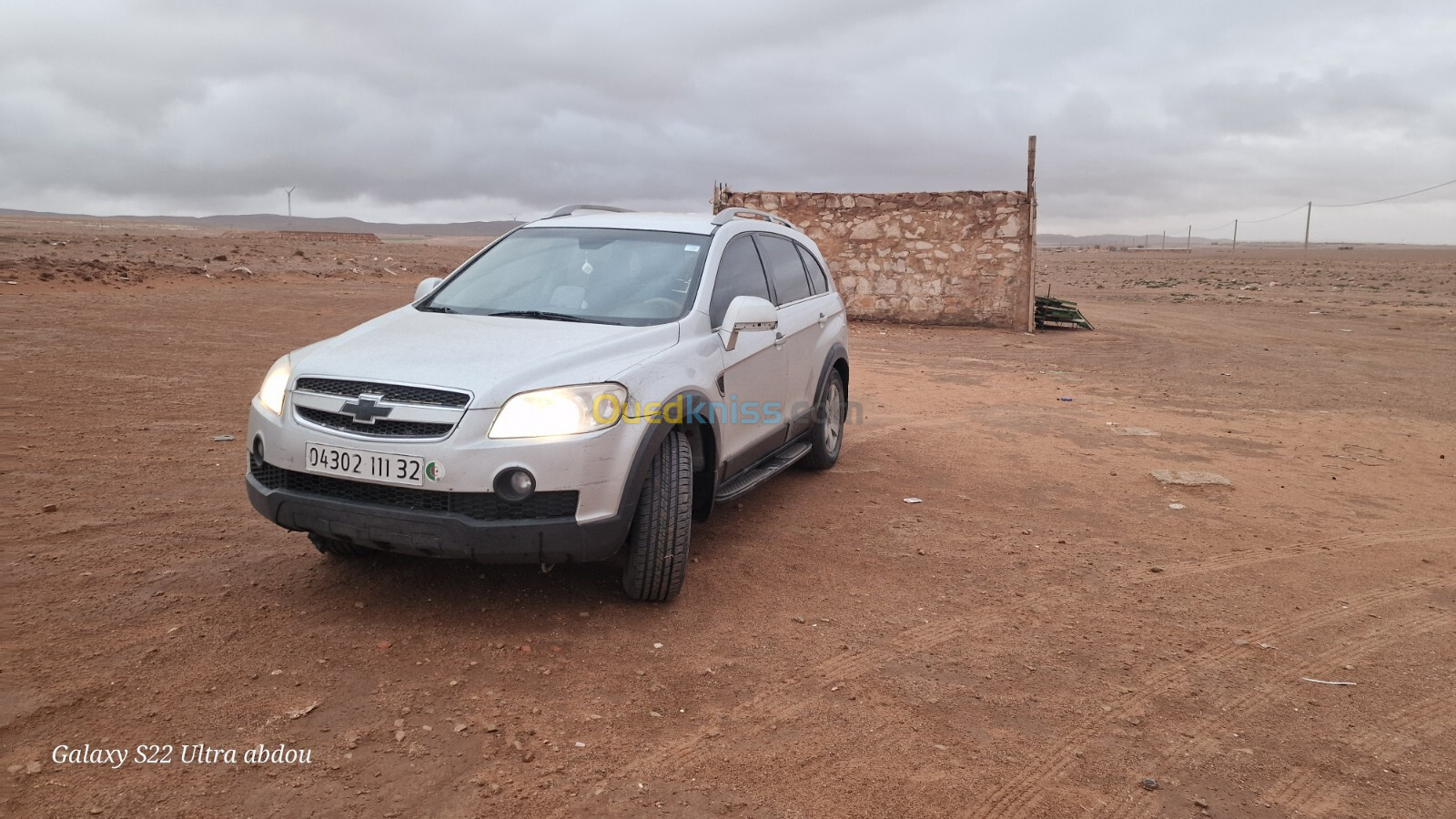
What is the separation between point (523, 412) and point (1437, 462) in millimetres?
7286

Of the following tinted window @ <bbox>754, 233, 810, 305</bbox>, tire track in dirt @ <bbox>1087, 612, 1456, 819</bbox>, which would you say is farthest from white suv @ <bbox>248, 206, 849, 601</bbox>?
tire track in dirt @ <bbox>1087, 612, 1456, 819</bbox>

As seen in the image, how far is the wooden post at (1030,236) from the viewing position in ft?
52.2

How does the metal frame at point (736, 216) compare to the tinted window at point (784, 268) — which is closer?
the metal frame at point (736, 216)

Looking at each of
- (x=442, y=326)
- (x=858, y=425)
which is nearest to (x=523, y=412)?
(x=442, y=326)

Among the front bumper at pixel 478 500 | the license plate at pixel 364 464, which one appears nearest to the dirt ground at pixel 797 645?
the front bumper at pixel 478 500

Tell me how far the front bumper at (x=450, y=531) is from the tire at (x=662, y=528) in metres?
0.20

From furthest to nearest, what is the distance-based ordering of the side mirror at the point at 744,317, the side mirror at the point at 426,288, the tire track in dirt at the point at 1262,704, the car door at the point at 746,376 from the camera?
the side mirror at the point at 426,288, the car door at the point at 746,376, the side mirror at the point at 744,317, the tire track in dirt at the point at 1262,704

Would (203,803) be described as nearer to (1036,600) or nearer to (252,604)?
(252,604)

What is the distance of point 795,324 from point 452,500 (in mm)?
2778

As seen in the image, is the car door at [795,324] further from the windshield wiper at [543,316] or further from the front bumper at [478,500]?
the front bumper at [478,500]

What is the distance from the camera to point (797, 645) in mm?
3816

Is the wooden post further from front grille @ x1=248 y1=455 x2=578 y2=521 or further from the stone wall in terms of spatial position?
front grille @ x1=248 y1=455 x2=578 y2=521

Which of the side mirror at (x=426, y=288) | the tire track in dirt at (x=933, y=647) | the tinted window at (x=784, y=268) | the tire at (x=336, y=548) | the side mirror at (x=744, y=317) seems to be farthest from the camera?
the tinted window at (x=784, y=268)

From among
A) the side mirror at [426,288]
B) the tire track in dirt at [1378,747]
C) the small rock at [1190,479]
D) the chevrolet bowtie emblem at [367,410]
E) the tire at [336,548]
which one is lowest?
the tire track in dirt at [1378,747]
